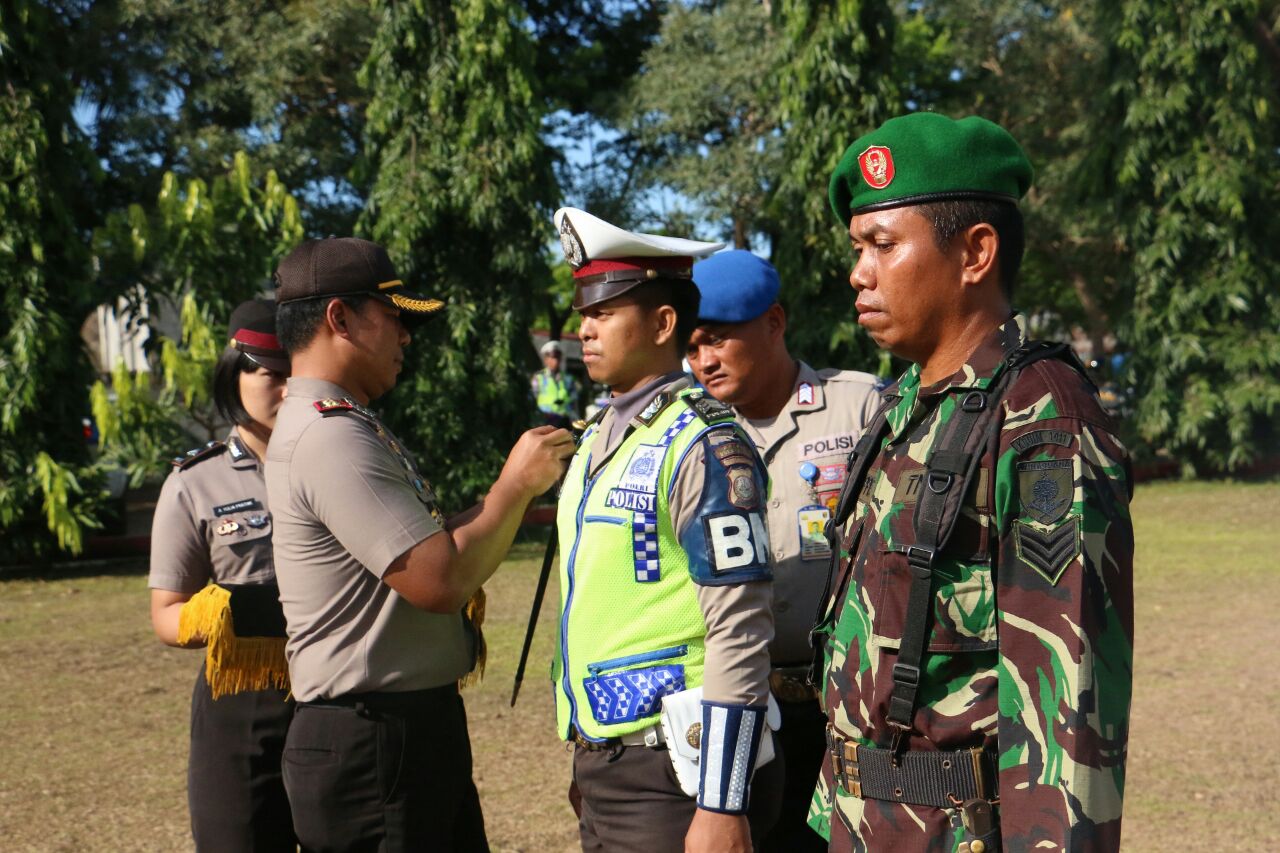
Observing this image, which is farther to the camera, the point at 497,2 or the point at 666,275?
the point at 497,2

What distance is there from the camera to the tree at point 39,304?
449 inches

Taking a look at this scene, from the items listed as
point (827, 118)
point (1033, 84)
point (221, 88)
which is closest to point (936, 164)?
point (827, 118)

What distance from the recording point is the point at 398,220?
13.3 meters

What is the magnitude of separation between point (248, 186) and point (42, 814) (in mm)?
8474

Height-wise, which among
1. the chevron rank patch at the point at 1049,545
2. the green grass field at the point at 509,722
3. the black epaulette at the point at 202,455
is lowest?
the green grass field at the point at 509,722

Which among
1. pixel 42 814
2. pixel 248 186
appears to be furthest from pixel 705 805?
pixel 248 186

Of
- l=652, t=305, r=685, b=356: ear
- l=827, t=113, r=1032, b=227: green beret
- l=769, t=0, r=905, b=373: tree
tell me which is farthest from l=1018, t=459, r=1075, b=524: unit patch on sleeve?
l=769, t=0, r=905, b=373: tree

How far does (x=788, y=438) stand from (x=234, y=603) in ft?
5.08

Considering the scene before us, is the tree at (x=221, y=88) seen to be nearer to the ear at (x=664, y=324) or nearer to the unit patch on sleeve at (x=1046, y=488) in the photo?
the ear at (x=664, y=324)

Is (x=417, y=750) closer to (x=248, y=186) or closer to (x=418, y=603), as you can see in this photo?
(x=418, y=603)

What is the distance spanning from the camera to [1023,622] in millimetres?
1707

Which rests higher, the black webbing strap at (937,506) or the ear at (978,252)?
the ear at (978,252)

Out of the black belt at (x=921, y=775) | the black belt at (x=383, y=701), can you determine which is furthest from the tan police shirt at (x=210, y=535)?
the black belt at (x=921, y=775)

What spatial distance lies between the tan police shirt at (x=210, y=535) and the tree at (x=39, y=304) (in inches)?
349
